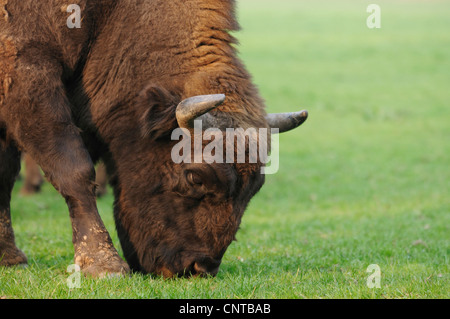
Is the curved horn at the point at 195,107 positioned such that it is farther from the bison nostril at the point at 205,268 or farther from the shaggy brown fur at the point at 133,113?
the bison nostril at the point at 205,268

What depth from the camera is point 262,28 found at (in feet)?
139

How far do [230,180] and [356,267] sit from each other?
6.29ft

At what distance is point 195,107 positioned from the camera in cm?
573

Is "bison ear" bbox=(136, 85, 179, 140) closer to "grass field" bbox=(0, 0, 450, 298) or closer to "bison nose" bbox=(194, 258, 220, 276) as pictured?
"bison nose" bbox=(194, 258, 220, 276)

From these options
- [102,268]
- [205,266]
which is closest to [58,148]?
[102,268]

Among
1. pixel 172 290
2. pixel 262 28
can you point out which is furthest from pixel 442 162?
pixel 262 28

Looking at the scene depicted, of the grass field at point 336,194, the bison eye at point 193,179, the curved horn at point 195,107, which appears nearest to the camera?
the curved horn at point 195,107

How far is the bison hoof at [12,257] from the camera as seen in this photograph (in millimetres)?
6836

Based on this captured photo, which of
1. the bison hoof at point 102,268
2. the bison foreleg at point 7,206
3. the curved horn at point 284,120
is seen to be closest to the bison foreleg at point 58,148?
the bison hoof at point 102,268

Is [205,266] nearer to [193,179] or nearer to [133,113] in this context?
[193,179]

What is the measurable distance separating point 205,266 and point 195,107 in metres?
1.43

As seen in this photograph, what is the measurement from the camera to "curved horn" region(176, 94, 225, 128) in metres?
5.71

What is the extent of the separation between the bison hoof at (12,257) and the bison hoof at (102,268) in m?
1.18

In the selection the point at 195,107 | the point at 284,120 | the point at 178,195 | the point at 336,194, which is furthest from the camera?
the point at 336,194
